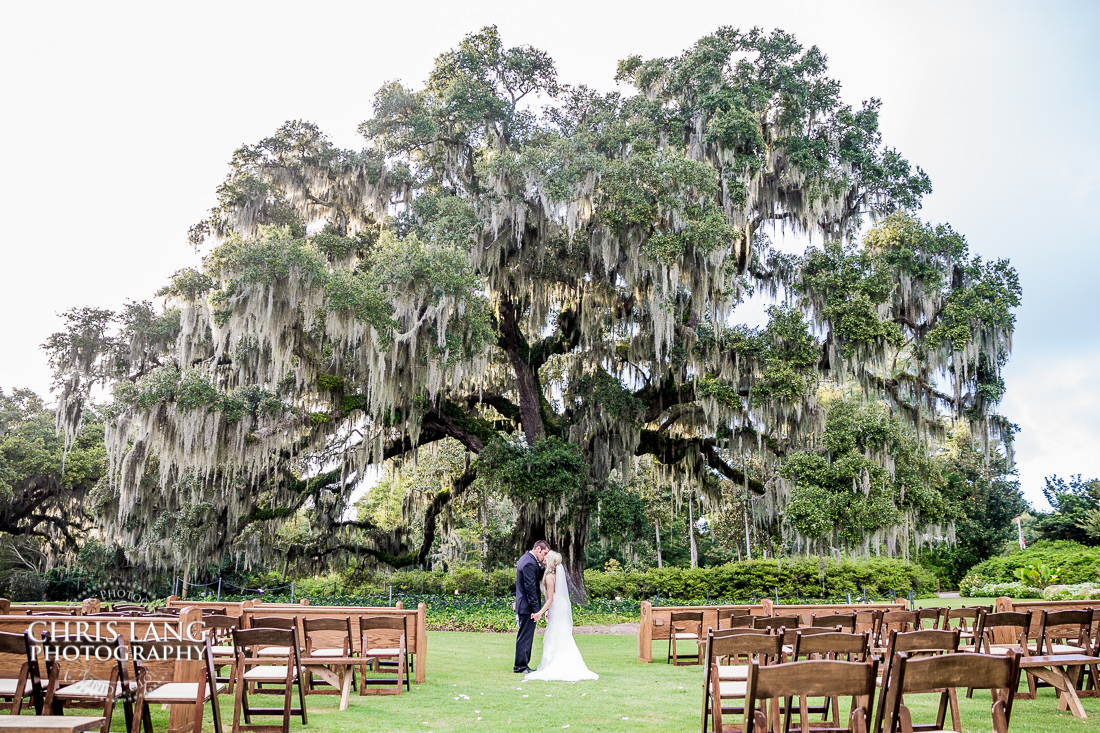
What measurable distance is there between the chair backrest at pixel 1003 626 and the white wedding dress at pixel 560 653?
3.59 meters

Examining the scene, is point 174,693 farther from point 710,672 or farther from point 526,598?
point 526,598

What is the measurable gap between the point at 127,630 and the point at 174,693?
1.44m

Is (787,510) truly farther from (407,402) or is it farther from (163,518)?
(163,518)

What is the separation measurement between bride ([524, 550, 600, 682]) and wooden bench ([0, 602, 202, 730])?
3.47 m

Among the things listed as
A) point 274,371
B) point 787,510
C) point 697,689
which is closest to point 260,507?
point 274,371

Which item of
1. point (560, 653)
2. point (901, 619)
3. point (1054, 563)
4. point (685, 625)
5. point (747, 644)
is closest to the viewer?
point (747, 644)

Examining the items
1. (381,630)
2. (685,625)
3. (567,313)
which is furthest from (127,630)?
(567,313)

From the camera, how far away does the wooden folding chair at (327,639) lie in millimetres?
6098

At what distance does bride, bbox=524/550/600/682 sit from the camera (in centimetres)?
754

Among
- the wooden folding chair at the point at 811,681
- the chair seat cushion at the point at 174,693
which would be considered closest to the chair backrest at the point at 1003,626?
the wooden folding chair at the point at 811,681

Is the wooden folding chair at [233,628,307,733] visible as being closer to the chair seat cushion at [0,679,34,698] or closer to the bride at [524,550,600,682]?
the chair seat cushion at [0,679,34,698]

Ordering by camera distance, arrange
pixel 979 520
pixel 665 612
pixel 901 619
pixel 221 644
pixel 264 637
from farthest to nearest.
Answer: pixel 979 520 → pixel 665 612 → pixel 901 619 → pixel 221 644 → pixel 264 637

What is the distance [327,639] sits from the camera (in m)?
6.46

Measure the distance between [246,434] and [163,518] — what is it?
4.45 m
